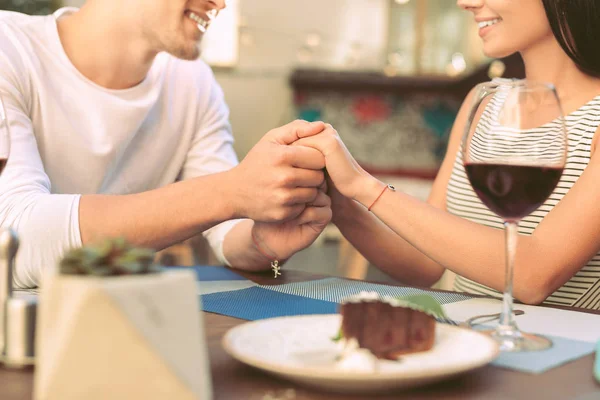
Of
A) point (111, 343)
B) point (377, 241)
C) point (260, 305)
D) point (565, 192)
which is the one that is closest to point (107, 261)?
point (111, 343)

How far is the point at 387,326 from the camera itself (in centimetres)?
61

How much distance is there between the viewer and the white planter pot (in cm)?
45

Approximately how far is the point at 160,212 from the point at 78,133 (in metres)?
0.48

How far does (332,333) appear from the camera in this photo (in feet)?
2.29

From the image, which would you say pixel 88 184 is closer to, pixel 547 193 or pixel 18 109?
pixel 18 109

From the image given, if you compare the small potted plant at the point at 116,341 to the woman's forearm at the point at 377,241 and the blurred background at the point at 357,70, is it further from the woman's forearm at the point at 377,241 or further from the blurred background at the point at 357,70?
the blurred background at the point at 357,70

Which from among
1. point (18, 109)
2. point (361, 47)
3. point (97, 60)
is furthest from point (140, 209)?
point (361, 47)

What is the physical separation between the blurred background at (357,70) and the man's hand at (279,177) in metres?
4.06

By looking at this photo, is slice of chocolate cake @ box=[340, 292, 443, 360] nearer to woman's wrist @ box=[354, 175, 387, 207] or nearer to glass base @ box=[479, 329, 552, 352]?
glass base @ box=[479, 329, 552, 352]

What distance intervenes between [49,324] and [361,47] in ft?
18.3

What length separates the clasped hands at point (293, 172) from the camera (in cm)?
120

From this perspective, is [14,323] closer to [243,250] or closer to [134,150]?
[243,250]

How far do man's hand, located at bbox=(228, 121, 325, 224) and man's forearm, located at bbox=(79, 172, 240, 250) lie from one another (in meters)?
0.03

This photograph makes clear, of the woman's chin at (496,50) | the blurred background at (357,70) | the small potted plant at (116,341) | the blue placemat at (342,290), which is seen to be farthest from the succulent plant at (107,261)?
the blurred background at (357,70)
